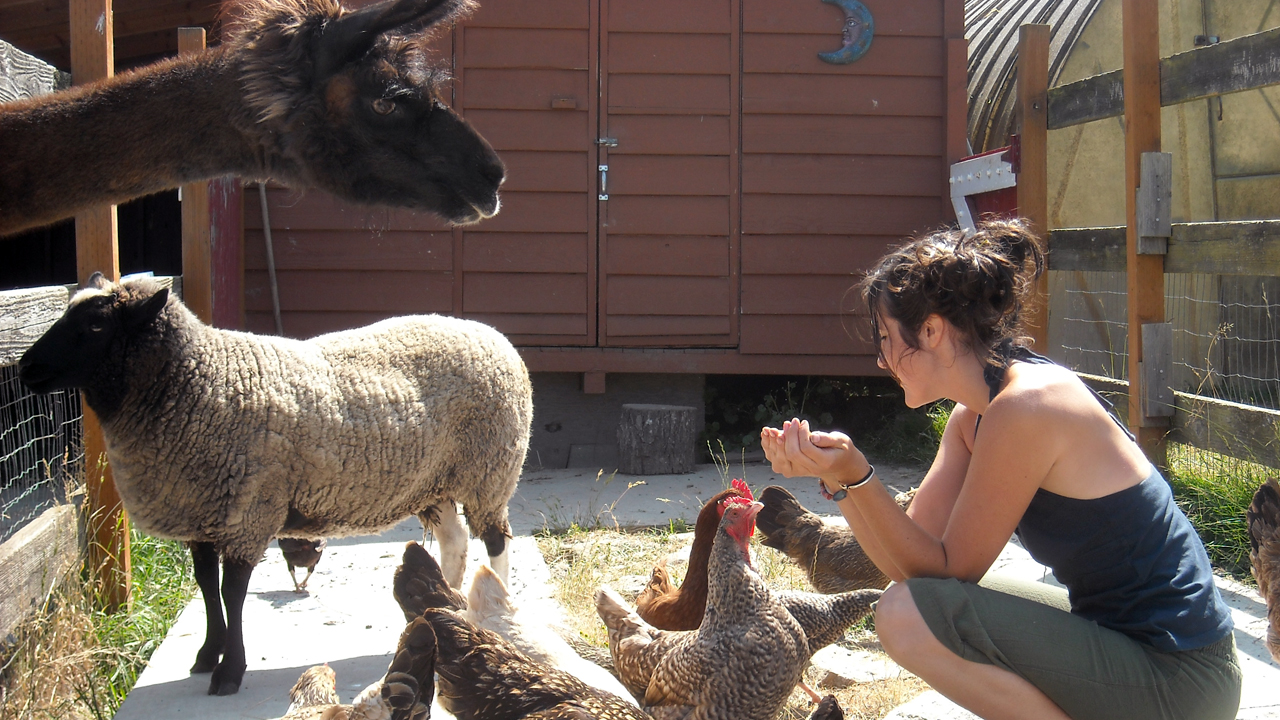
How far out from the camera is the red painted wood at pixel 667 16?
318 inches

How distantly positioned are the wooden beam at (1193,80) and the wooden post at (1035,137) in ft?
0.27

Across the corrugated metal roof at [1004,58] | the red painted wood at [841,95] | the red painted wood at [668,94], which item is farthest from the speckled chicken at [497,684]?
the corrugated metal roof at [1004,58]

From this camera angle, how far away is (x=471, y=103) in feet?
26.4

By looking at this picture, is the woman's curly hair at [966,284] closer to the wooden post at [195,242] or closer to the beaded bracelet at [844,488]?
the beaded bracelet at [844,488]

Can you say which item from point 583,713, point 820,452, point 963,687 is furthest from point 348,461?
point 963,687

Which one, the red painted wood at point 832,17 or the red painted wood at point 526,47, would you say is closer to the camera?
the red painted wood at point 526,47

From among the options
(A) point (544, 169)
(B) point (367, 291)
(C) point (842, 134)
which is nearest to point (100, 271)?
(B) point (367, 291)

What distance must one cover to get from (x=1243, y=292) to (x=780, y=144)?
414 centimetres

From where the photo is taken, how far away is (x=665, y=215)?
8.23 meters

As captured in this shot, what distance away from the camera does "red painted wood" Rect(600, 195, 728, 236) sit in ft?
26.9

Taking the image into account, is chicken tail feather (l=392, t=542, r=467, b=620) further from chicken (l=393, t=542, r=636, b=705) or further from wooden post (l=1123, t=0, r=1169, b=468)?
wooden post (l=1123, t=0, r=1169, b=468)

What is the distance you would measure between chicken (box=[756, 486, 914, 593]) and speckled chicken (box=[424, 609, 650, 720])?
6.62 ft

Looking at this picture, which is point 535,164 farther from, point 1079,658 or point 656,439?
point 1079,658

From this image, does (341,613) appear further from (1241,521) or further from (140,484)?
(1241,521)
